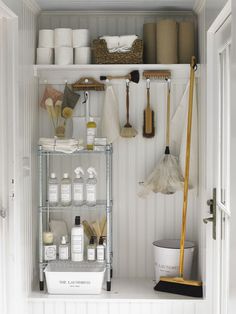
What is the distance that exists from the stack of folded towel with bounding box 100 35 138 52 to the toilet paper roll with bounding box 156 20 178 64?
0.55ft

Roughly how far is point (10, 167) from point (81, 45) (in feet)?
3.56

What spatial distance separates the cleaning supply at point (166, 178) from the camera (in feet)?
12.3

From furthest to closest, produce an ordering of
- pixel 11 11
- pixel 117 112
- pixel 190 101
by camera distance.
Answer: pixel 117 112, pixel 190 101, pixel 11 11

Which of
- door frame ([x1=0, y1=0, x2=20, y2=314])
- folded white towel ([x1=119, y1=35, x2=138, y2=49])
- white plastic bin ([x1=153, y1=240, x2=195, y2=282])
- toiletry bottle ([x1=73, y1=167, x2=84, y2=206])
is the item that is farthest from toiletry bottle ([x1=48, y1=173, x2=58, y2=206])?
folded white towel ([x1=119, y1=35, x2=138, y2=49])

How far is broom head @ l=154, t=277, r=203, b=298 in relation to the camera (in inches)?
140

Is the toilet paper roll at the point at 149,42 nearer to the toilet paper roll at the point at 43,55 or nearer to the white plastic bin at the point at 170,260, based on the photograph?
the toilet paper roll at the point at 43,55

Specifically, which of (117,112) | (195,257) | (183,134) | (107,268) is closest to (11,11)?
(117,112)

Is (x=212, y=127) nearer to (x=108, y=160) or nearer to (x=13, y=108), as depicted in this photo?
(x=108, y=160)

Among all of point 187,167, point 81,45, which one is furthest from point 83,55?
point 187,167

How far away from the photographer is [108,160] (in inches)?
144

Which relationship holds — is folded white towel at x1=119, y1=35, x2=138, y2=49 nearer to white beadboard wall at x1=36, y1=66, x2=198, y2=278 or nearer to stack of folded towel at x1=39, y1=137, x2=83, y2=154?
white beadboard wall at x1=36, y1=66, x2=198, y2=278

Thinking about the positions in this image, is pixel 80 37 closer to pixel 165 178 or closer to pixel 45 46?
pixel 45 46

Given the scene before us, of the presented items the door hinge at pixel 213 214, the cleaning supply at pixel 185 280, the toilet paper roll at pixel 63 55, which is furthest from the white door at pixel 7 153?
the door hinge at pixel 213 214

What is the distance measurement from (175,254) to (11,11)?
1812mm
